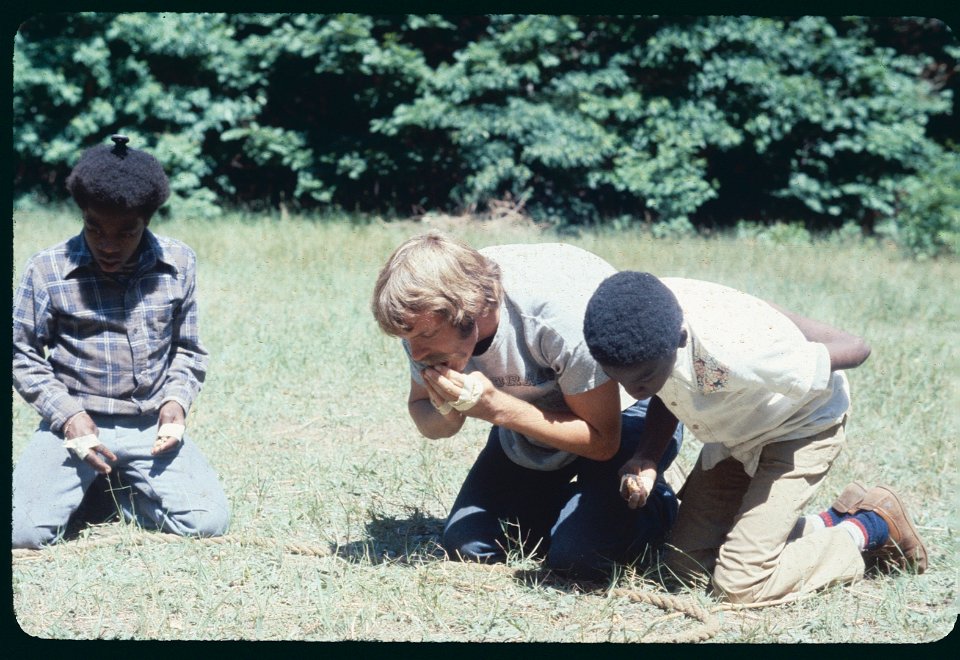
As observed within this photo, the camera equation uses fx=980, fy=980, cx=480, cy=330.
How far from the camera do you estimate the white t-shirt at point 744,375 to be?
296cm

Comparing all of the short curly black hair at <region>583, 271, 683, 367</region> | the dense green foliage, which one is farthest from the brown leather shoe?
the dense green foliage

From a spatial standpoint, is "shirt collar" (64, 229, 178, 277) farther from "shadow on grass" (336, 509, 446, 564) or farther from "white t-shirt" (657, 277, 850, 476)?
"white t-shirt" (657, 277, 850, 476)

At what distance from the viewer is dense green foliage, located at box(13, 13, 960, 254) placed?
10.0 metres

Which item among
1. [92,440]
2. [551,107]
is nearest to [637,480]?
[92,440]

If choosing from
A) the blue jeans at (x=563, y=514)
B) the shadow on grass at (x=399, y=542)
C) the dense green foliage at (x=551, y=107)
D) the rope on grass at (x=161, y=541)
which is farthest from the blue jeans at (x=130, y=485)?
the dense green foliage at (x=551, y=107)

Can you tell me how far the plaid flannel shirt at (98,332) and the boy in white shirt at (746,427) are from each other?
173cm

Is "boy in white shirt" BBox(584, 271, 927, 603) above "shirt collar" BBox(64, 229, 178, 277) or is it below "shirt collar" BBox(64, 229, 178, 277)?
below

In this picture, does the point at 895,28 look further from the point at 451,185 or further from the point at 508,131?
the point at 451,185

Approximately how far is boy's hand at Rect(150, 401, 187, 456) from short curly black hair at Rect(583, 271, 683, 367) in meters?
1.66

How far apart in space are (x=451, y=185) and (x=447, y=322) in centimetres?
795

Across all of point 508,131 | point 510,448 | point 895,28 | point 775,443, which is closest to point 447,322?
point 510,448

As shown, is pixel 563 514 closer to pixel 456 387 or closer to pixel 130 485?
pixel 456 387

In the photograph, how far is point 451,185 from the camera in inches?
422

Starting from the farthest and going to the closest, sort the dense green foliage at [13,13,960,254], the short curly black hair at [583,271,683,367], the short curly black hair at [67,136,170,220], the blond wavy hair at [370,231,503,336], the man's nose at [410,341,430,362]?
1. the dense green foliage at [13,13,960,254]
2. the short curly black hair at [67,136,170,220]
3. the man's nose at [410,341,430,362]
4. the blond wavy hair at [370,231,503,336]
5. the short curly black hair at [583,271,683,367]
